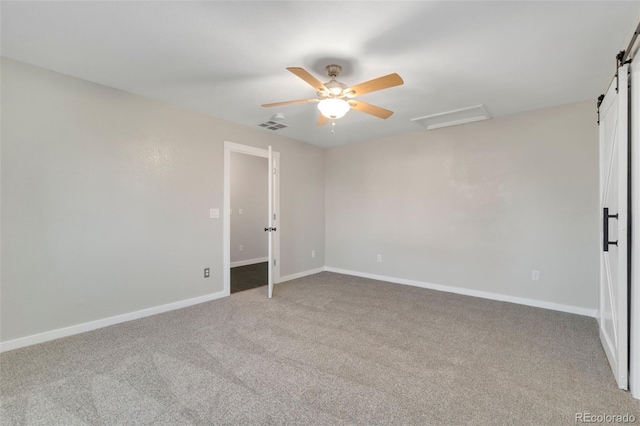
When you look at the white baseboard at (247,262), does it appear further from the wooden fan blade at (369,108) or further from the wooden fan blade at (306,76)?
the wooden fan blade at (306,76)

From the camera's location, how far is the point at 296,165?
5199 millimetres

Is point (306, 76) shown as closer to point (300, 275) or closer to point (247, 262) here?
point (300, 275)

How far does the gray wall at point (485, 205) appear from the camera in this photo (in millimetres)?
3389

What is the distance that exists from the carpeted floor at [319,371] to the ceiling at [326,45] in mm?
2482

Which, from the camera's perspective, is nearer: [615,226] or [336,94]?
[615,226]

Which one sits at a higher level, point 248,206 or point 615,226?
point 248,206

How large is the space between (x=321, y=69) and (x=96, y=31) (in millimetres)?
1699

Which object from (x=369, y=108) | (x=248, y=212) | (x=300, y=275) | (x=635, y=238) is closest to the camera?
(x=635, y=238)

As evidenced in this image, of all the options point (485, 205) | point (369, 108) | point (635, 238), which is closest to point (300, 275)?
point (485, 205)

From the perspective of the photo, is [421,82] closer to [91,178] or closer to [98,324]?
[91,178]

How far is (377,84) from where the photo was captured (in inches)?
84.5

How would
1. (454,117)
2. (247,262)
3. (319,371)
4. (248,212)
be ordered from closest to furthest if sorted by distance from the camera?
(319,371) → (454,117) → (247,262) → (248,212)

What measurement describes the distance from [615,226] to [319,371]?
2.55 meters

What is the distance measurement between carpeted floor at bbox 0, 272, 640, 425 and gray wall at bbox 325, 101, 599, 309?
0.66 metres
